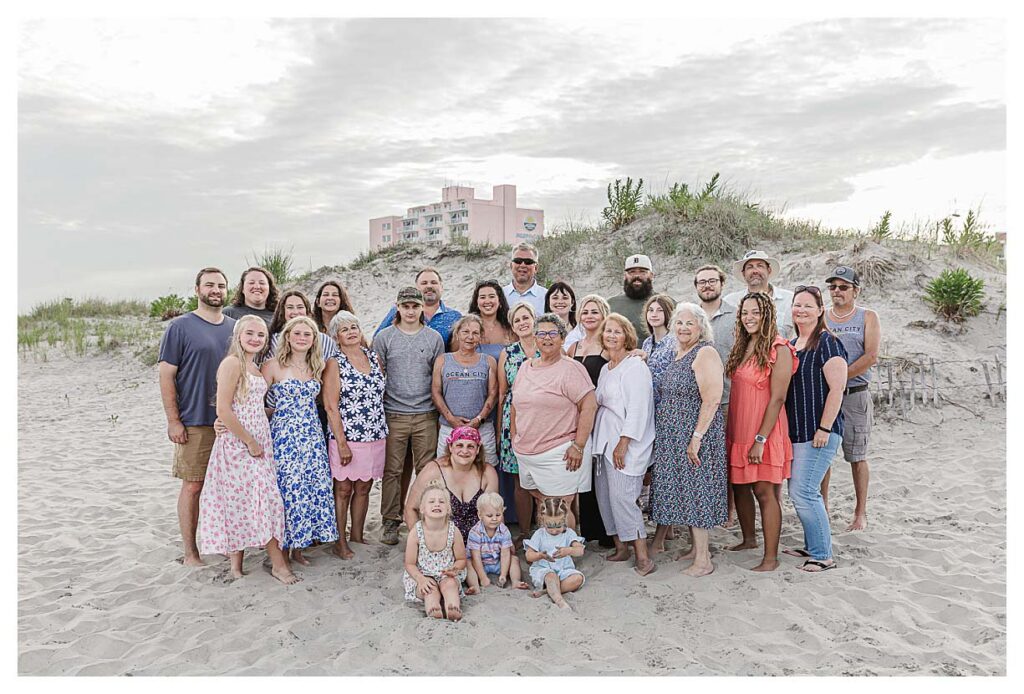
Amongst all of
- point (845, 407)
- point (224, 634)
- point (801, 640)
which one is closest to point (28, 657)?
point (224, 634)

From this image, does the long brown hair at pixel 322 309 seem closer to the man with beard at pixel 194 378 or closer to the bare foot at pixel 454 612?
the man with beard at pixel 194 378

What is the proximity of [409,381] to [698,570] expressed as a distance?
7.98 feet

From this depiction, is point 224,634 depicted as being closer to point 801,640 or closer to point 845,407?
point 801,640

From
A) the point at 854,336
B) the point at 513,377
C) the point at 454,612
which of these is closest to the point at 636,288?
the point at 513,377

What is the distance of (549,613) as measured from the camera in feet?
14.0

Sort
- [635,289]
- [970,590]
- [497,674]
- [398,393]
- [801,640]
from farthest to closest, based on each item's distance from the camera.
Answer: [635,289] → [398,393] → [970,590] → [801,640] → [497,674]

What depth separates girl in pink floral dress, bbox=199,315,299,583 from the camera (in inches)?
183

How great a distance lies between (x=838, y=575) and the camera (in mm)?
4809

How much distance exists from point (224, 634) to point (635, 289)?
13.4ft

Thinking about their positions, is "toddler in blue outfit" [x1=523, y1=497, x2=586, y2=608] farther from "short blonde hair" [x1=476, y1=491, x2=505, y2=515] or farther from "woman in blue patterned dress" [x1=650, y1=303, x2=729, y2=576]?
"woman in blue patterned dress" [x1=650, y1=303, x2=729, y2=576]

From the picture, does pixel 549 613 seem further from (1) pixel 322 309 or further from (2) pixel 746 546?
(1) pixel 322 309

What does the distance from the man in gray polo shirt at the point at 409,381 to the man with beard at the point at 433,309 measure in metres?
0.31

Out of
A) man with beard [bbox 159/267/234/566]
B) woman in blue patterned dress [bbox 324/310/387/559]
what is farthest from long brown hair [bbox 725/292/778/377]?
man with beard [bbox 159/267/234/566]

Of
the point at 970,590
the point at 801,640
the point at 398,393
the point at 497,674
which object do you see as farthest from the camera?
the point at 398,393
